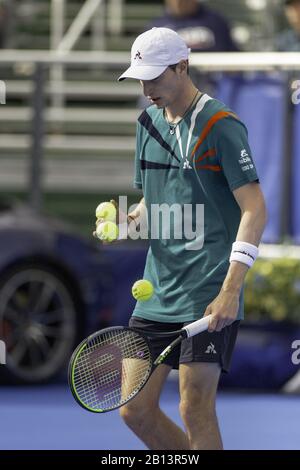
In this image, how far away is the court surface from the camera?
9.07 metres

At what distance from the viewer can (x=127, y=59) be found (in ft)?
39.1

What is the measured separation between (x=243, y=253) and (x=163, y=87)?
2.34 feet

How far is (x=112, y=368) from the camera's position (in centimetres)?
648

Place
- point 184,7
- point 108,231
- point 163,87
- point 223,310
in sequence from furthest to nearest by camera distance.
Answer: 1. point 184,7
2. point 108,231
3. point 163,87
4. point 223,310

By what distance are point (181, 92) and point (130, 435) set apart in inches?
137

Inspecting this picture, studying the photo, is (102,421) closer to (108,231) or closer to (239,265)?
(108,231)

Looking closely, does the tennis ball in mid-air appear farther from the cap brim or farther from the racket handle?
the cap brim

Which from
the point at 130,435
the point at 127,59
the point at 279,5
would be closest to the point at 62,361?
the point at 130,435

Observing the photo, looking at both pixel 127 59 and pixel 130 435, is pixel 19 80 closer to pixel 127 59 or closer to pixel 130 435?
pixel 127 59

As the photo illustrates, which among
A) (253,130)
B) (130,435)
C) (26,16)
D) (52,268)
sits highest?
(26,16)

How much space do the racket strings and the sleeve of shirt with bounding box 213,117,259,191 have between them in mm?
731

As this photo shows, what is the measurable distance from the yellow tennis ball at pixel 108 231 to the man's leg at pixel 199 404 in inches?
24.2

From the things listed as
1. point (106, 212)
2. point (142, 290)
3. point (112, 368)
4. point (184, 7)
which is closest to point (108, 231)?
point (106, 212)

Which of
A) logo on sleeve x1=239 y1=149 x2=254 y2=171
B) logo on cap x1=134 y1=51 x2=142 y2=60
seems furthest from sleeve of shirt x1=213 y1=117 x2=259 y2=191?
logo on cap x1=134 y1=51 x2=142 y2=60
